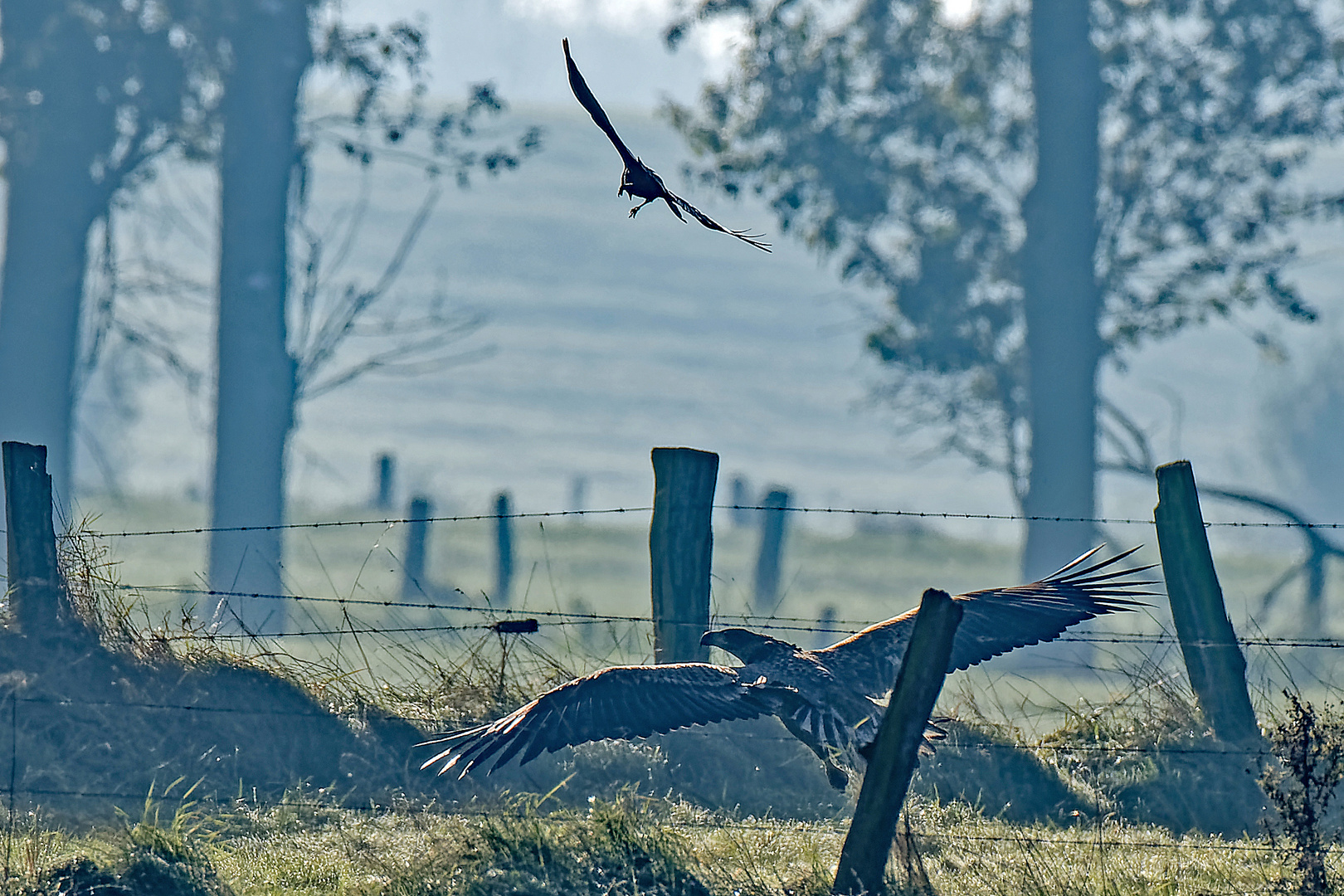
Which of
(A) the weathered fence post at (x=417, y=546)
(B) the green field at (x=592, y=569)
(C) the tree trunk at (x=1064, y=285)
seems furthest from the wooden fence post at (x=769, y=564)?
(A) the weathered fence post at (x=417, y=546)

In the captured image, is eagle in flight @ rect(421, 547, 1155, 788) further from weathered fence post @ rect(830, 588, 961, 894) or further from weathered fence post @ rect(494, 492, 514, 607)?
weathered fence post @ rect(494, 492, 514, 607)

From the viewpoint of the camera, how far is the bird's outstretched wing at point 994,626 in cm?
683

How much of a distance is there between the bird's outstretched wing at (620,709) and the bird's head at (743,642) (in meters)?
0.54

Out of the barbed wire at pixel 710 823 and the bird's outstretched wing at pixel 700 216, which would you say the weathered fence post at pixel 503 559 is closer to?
the barbed wire at pixel 710 823

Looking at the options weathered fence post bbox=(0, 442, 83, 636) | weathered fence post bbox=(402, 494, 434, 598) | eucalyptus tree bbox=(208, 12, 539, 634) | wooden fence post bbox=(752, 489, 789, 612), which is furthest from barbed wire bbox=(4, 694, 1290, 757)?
weathered fence post bbox=(402, 494, 434, 598)

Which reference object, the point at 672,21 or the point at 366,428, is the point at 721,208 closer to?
the point at 366,428

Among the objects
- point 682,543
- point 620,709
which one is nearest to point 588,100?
point 620,709

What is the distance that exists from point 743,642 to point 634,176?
2.07 meters

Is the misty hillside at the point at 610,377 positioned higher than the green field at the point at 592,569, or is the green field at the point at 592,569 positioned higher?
the misty hillside at the point at 610,377

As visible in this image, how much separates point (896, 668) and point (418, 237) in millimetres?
122167

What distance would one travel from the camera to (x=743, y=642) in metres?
7.12

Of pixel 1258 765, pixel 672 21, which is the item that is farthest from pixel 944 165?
pixel 1258 765

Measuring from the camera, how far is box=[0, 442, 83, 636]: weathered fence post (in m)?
7.52

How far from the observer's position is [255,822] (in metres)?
7.02
